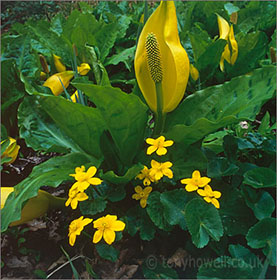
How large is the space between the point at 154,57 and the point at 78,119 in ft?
0.99

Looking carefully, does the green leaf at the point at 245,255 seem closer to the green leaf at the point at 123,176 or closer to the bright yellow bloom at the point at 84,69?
the green leaf at the point at 123,176

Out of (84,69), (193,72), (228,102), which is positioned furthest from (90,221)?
(84,69)

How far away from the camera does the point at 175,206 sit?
0.90 metres

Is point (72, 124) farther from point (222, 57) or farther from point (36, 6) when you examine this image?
point (36, 6)

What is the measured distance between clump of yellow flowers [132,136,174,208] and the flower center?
15cm

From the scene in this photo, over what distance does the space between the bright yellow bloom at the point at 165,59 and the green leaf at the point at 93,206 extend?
31cm

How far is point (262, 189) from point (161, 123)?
1.09 ft

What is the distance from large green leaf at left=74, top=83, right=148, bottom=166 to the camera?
3.07ft

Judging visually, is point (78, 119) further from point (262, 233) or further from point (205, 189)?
point (262, 233)

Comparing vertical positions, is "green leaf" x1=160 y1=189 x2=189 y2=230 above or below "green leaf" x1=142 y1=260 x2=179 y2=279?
above

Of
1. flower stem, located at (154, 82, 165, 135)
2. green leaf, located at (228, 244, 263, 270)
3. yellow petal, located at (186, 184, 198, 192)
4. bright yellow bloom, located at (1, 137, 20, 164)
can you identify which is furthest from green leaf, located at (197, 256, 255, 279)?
bright yellow bloom, located at (1, 137, 20, 164)

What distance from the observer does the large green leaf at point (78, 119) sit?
1.04 m

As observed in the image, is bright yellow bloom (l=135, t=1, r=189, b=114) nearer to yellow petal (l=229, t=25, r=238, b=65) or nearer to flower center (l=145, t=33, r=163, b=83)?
flower center (l=145, t=33, r=163, b=83)

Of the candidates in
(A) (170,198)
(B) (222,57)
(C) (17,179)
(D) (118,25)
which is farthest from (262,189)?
(D) (118,25)
